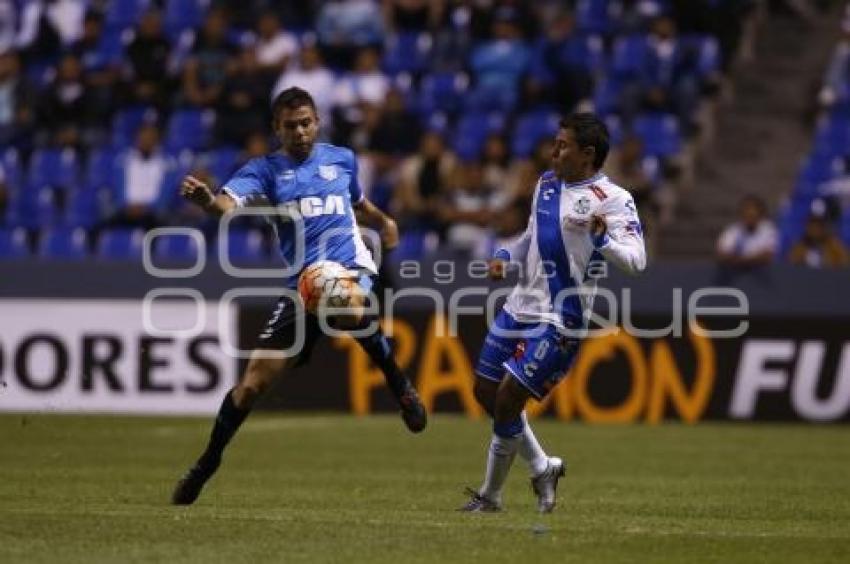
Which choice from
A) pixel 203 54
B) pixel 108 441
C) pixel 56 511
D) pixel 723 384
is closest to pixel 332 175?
pixel 56 511

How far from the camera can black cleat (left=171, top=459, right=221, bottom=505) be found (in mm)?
11477

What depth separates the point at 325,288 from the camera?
453 inches

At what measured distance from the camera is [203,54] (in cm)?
2589

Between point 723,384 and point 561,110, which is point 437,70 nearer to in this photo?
point 561,110

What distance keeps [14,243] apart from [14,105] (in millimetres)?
2926

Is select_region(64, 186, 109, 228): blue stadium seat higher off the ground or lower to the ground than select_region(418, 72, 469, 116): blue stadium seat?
lower

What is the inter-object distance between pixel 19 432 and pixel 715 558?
32.4 feet

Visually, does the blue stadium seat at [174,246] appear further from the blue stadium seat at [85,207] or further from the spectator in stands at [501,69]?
the spectator in stands at [501,69]

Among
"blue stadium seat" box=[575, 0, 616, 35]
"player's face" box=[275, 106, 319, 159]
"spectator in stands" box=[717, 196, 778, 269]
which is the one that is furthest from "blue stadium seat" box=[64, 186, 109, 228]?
"player's face" box=[275, 106, 319, 159]

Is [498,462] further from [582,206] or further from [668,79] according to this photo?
[668,79]

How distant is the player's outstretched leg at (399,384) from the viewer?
11.8 meters

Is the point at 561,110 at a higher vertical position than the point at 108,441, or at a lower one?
higher

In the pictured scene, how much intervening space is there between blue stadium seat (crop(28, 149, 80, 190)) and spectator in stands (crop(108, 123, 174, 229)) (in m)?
1.29

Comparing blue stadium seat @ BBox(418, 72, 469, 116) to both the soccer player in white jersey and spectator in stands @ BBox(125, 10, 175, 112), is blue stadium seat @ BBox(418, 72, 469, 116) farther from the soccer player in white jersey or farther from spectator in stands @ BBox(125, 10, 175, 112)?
the soccer player in white jersey
